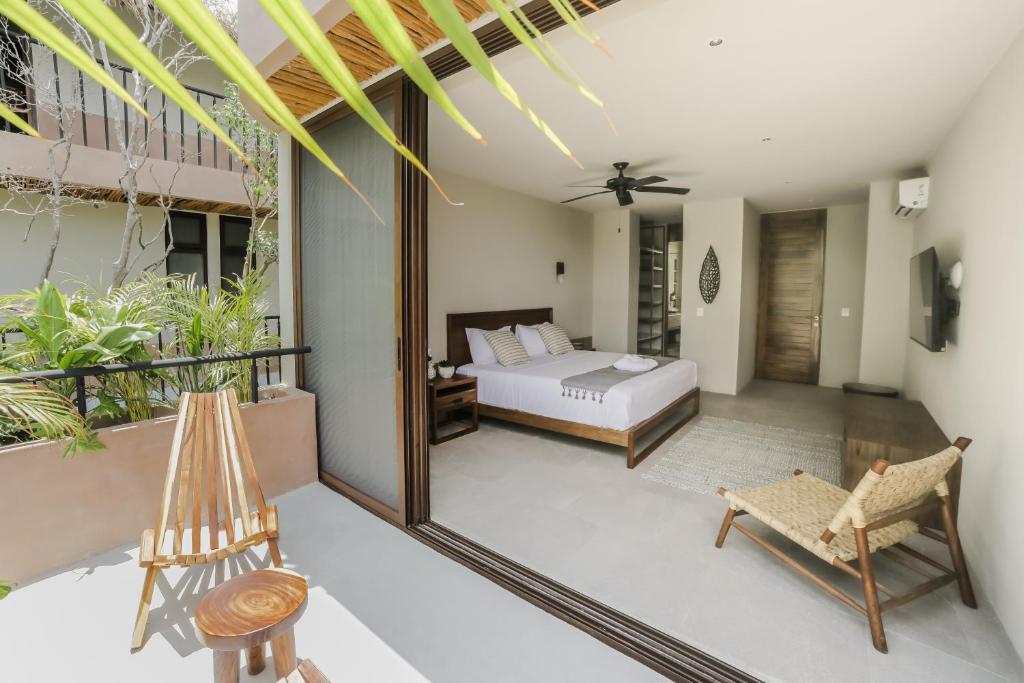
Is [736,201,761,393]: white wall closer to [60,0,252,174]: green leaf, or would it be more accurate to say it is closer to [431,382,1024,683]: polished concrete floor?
[431,382,1024,683]: polished concrete floor

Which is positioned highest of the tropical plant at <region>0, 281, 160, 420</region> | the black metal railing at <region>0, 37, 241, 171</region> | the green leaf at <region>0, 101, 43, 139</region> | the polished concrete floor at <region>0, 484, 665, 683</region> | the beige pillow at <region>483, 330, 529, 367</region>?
the black metal railing at <region>0, 37, 241, 171</region>

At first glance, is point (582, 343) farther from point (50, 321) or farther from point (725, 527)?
point (50, 321)

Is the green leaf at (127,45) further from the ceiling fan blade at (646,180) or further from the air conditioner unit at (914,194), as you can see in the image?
the air conditioner unit at (914,194)

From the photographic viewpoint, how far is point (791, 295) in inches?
279

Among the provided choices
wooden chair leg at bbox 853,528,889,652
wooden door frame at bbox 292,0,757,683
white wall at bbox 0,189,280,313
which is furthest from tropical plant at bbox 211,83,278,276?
wooden chair leg at bbox 853,528,889,652

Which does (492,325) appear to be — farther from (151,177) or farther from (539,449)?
(151,177)

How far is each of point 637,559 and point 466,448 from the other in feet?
6.63

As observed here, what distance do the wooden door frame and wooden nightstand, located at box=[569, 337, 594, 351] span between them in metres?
3.96

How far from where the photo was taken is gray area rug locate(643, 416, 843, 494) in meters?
3.63

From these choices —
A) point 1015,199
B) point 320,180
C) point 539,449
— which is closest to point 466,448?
point 539,449

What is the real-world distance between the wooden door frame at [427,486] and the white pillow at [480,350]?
7.17 ft

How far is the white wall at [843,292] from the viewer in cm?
658

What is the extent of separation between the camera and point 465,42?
1.12 ft

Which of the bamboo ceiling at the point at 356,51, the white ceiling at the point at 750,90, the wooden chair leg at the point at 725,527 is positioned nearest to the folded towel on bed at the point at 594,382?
the wooden chair leg at the point at 725,527
